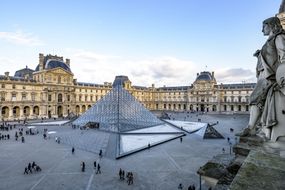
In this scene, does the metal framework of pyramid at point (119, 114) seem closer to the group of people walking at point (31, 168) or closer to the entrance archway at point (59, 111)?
the group of people walking at point (31, 168)

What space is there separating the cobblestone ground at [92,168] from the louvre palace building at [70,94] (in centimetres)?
2912

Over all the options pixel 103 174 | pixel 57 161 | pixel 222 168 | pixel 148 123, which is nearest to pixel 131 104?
pixel 148 123

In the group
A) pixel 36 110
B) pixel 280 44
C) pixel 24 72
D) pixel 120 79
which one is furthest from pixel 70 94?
pixel 280 44

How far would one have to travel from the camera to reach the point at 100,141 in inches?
1005

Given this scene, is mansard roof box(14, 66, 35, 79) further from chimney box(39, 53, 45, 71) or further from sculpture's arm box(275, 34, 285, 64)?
sculpture's arm box(275, 34, 285, 64)

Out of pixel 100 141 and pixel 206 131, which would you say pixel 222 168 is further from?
pixel 206 131

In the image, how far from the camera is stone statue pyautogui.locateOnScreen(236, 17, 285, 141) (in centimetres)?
319

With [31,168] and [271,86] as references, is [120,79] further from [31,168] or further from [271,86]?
[271,86]

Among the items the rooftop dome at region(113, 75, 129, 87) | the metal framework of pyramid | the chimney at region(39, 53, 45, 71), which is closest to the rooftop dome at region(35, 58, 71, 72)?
the chimney at region(39, 53, 45, 71)

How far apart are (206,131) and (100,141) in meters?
13.8

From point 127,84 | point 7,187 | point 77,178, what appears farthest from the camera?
point 127,84

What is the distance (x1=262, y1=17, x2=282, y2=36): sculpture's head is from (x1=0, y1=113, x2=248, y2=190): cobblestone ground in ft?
35.5

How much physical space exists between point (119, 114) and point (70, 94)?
31.1 meters

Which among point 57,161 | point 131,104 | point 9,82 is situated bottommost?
point 57,161
